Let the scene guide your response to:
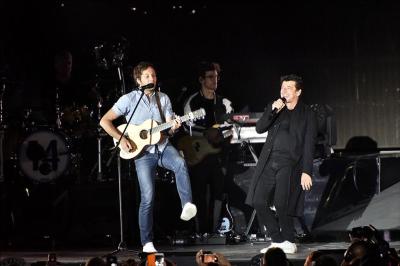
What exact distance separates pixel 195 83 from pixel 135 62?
116cm

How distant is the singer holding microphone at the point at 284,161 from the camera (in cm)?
1027

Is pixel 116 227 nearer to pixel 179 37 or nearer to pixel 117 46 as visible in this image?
pixel 117 46

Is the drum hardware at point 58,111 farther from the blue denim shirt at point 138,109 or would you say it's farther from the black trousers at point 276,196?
the black trousers at point 276,196

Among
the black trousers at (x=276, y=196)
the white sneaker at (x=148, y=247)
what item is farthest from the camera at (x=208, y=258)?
the black trousers at (x=276, y=196)

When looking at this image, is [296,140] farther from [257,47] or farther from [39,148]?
[257,47]

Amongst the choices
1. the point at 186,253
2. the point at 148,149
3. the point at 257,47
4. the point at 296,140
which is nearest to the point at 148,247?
the point at 186,253

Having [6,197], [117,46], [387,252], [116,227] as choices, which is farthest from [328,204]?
[387,252]

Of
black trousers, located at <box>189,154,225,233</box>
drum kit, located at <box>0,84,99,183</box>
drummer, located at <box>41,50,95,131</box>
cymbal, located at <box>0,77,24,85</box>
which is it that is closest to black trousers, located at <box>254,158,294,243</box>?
black trousers, located at <box>189,154,225,233</box>

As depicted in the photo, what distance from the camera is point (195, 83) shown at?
45.4ft

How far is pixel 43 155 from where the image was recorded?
1206cm

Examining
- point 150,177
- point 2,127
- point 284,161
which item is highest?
point 2,127

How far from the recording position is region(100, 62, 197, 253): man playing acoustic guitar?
10.2 meters

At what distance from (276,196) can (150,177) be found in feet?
4.93

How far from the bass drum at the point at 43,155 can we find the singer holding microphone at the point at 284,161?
3081 mm
